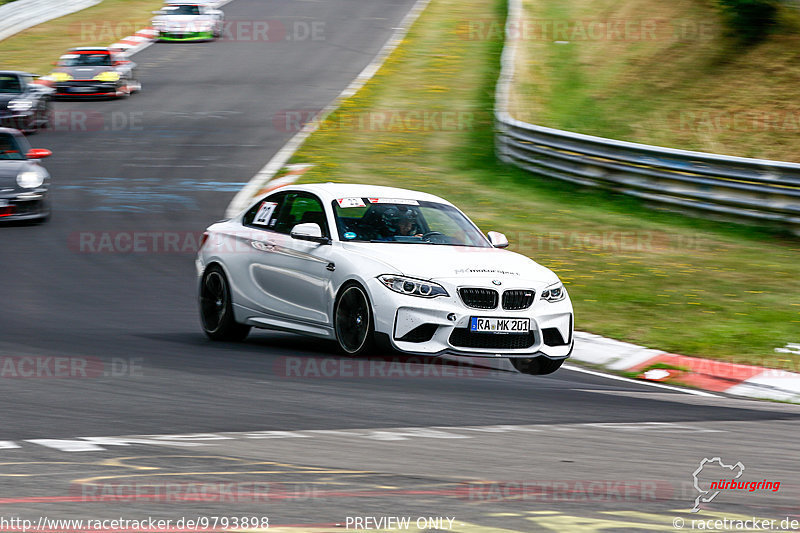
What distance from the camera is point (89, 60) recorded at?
3300 centimetres

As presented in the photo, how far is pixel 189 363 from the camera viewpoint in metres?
9.90

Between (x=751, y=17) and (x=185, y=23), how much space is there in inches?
763

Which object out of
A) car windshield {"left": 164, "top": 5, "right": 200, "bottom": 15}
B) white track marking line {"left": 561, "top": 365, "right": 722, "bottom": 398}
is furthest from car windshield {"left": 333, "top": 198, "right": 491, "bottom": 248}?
car windshield {"left": 164, "top": 5, "right": 200, "bottom": 15}

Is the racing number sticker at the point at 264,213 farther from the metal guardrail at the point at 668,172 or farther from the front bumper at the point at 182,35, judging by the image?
the front bumper at the point at 182,35

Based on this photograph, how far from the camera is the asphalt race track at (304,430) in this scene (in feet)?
17.0

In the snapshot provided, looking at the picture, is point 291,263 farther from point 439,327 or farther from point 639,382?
point 639,382

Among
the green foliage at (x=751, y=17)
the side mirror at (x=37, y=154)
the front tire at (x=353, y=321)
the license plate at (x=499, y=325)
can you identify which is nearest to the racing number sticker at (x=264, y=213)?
the front tire at (x=353, y=321)

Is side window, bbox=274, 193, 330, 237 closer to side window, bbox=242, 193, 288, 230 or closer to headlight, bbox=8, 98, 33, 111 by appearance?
side window, bbox=242, 193, 288, 230

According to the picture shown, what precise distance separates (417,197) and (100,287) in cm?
500

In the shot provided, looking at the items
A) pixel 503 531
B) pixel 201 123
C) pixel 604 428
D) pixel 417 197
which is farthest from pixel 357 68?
pixel 503 531

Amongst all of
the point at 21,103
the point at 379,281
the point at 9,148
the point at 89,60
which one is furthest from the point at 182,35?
the point at 379,281

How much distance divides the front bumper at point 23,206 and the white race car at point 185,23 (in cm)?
2442

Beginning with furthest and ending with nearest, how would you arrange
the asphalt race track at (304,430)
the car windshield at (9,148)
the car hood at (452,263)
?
the car windshield at (9,148), the car hood at (452,263), the asphalt race track at (304,430)

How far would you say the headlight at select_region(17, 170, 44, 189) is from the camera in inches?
744
